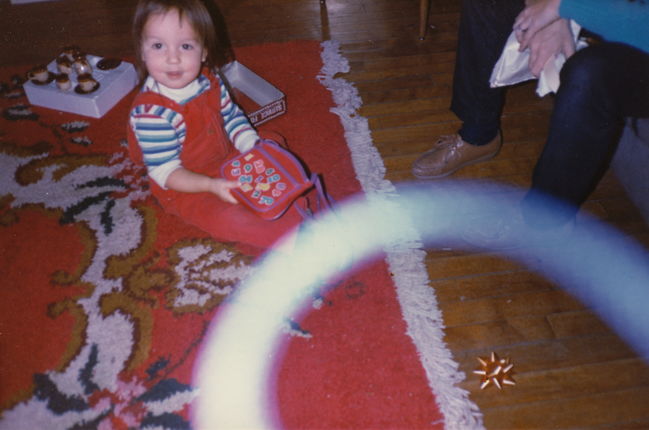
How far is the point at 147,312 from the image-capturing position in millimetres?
1189

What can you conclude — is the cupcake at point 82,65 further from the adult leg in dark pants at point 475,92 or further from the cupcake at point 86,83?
the adult leg in dark pants at point 475,92

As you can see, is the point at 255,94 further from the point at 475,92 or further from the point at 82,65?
the point at 475,92

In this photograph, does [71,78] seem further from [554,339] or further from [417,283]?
[554,339]

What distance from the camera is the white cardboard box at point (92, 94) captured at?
1645 millimetres

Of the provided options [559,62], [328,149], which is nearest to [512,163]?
[559,62]

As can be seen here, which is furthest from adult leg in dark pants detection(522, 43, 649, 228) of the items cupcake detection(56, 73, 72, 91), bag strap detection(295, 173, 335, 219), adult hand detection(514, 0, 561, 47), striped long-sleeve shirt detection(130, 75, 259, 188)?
cupcake detection(56, 73, 72, 91)

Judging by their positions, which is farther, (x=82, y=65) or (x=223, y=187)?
(x=82, y=65)

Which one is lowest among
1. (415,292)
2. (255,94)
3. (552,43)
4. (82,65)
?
(415,292)

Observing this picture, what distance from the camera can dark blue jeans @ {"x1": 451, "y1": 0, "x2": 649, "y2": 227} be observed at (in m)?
1.02

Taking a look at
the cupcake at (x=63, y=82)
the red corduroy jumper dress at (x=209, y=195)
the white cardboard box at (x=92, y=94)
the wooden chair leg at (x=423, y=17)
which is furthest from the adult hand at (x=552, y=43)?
the cupcake at (x=63, y=82)

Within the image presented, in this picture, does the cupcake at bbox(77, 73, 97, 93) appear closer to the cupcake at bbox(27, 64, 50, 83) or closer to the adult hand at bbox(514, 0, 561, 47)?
the cupcake at bbox(27, 64, 50, 83)

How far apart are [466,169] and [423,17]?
748mm

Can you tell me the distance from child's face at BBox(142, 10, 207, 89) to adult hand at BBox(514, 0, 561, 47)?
71cm

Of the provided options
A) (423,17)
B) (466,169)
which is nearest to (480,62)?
(466,169)
